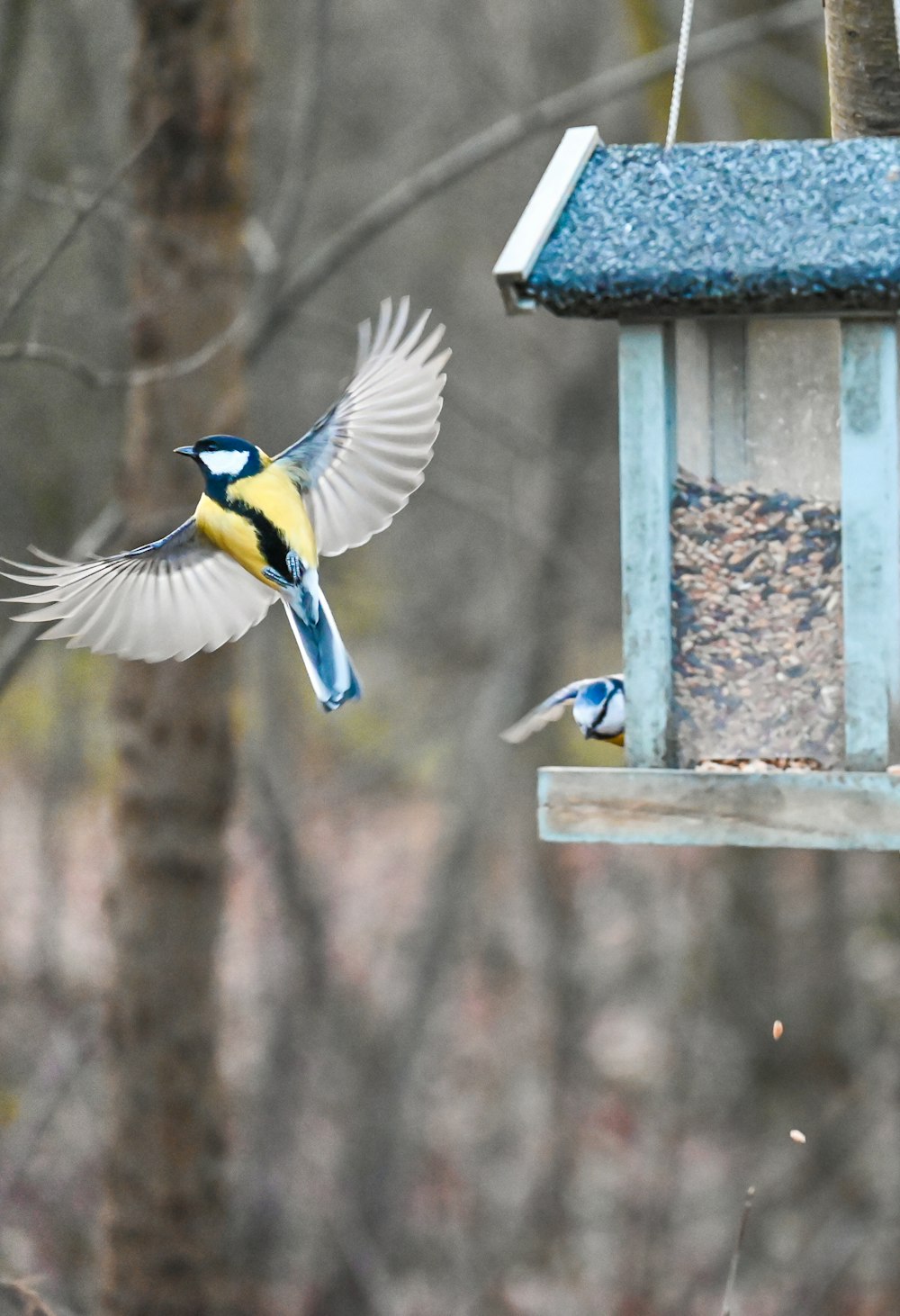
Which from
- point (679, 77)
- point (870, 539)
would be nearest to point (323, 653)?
point (870, 539)

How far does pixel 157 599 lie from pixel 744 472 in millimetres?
1050

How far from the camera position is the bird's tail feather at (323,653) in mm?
2592

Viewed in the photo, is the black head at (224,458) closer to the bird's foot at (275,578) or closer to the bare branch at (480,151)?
the bird's foot at (275,578)

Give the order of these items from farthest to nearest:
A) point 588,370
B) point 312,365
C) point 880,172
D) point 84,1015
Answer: point 312,365 → point 588,370 → point 84,1015 → point 880,172

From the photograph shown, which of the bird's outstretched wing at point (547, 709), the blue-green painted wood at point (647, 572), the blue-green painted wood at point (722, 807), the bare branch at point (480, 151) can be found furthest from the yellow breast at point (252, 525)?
the bare branch at point (480, 151)

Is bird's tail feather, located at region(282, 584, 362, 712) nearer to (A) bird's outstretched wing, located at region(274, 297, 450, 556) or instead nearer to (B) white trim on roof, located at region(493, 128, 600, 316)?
(A) bird's outstretched wing, located at region(274, 297, 450, 556)

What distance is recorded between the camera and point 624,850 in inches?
424

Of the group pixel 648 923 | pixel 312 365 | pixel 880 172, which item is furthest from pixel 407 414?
pixel 648 923

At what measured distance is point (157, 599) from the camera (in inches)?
120

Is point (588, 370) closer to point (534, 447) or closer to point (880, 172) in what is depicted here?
point (534, 447)

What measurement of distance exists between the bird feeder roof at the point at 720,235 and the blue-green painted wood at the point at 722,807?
2.22ft

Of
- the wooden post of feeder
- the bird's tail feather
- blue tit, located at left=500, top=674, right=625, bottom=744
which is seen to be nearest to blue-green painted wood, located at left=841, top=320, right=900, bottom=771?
the wooden post of feeder

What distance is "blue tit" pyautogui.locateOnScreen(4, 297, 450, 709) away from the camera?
285 cm

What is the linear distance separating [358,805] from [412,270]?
3.58m
